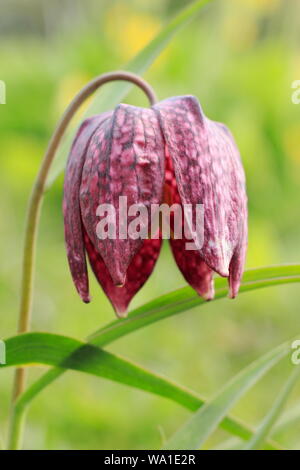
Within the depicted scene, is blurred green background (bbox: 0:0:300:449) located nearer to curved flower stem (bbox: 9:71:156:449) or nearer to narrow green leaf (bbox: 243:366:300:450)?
curved flower stem (bbox: 9:71:156:449)

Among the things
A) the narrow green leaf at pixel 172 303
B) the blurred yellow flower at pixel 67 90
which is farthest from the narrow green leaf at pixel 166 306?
the blurred yellow flower at pixel 67 90

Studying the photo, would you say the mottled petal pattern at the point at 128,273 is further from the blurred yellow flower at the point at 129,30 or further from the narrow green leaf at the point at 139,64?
the blurred yellow flower at the point at 129,30

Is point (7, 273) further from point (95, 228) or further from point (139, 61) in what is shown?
point (95, 228)

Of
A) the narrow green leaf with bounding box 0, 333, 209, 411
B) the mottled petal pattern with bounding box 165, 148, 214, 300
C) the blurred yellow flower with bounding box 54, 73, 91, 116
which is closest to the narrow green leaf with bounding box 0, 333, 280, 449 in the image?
the narrow green leaf with bounding box 0, 333, 209, 411

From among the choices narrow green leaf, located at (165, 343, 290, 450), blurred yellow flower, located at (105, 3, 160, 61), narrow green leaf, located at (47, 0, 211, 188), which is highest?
blurred yellow flower, located at (105, 3, 160, 61)

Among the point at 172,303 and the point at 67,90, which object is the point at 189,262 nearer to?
the point at 172,303
